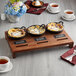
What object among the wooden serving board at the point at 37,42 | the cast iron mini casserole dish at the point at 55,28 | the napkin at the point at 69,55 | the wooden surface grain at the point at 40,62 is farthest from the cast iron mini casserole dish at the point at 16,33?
the napkin at the point at 69,55

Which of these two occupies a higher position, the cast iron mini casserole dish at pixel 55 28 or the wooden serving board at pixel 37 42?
the cast iron mini casserole dish at pixel 55 28

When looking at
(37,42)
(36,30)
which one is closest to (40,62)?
(37,42)

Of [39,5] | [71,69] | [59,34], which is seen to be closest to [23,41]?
[59,34]

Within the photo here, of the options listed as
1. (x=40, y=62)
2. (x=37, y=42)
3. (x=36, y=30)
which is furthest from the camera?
(x=36, y=30)

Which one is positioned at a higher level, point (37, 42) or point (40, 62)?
point (37, 42)

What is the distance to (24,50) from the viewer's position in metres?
2.38

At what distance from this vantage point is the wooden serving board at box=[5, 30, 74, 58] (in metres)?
2.38

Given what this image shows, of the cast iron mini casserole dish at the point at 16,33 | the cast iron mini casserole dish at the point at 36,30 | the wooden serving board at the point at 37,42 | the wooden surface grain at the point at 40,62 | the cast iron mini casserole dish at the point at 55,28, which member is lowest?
the wooden surface grain at the point at 40,62

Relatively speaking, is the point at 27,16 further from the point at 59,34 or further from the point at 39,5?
the point at 59,34

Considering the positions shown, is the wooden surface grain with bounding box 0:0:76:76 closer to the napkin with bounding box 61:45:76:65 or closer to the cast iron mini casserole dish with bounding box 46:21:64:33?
the napkin with bounding box 61:45:76:65

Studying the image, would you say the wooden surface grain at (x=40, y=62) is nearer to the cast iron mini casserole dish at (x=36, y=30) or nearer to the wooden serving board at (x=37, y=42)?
the wooden serving board at (x=37, y=42)

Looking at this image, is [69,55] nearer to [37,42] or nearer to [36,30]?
[37,42]

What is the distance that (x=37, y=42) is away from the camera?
97.0 inches

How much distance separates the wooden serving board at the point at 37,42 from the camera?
2.38 m
